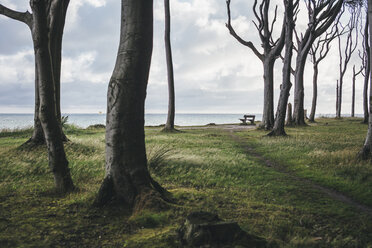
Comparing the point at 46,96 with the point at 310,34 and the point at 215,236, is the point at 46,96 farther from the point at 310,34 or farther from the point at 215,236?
the point at 310,34

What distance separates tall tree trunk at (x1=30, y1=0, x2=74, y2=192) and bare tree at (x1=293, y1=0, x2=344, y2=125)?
681 inches

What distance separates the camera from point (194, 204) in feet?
12.7

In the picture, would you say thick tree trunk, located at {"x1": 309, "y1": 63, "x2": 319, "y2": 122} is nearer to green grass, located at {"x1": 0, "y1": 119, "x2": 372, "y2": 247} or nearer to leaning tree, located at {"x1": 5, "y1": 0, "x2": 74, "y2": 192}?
green grass, located at {"x1": 0, "y1": 119, "x2": 372, "y2": 247}

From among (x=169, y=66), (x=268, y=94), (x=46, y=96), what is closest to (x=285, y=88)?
(x=268, y=94)

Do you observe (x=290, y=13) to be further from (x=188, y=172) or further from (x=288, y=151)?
(x=188, y=172)

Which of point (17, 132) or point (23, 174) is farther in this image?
point (17, 132)

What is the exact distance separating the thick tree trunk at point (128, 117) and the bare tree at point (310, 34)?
16595mm

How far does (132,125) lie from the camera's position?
381 cm

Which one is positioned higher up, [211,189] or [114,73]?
[114,73]

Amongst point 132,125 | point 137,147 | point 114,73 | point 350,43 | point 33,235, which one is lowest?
point 33,235

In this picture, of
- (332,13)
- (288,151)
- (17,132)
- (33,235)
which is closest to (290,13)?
(332,13)

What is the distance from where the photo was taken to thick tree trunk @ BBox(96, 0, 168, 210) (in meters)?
3.76

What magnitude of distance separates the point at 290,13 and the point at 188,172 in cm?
1391

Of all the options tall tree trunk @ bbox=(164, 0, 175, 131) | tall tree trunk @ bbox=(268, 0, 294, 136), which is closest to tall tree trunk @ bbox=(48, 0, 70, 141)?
tall tree trunk @ bbox=(164, 0, 175, 131)
